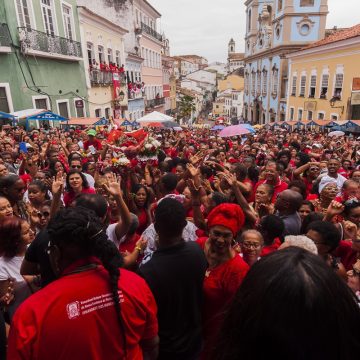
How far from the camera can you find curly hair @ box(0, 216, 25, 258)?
2.79m

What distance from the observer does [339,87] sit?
25031mm

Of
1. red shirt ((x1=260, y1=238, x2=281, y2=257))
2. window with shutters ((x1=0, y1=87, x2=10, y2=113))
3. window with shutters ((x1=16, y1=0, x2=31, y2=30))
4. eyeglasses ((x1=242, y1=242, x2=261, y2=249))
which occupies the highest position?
window with shutters ((x1=16, y1=0, x2=31, y2=30))

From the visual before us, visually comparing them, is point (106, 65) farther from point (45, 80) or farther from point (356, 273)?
point (356, 273)

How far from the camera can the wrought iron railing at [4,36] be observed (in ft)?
43.5

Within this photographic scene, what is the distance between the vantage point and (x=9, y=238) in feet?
9.23

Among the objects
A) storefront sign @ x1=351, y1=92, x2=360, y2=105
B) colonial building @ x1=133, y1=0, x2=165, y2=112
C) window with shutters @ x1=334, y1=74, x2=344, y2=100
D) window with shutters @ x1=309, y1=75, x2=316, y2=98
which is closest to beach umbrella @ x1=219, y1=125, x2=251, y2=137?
storefront sign @ x1=351, y1=92, x2=360, y2=105

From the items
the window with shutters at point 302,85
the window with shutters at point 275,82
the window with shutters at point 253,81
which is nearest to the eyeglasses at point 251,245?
the window with shutters at point 302,85

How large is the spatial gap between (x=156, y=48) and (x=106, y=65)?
20.8m

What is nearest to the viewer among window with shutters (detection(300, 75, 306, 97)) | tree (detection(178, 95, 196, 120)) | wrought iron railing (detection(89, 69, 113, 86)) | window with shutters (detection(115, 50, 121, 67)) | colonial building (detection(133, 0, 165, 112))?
wrought iron railing (detection(89, 69, 113, 86))

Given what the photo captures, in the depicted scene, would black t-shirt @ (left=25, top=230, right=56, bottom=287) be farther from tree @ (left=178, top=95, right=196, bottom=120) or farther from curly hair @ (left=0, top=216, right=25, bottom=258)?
tree @ (left=178, top=95, right=196, bottom=120)

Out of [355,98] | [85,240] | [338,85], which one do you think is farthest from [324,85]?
[85,240]

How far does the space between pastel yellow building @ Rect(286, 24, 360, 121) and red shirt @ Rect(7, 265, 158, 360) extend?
965 inches

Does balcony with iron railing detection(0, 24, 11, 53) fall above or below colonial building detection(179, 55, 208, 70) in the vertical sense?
below

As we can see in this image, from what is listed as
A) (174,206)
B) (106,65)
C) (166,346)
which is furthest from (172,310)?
(106,65)
